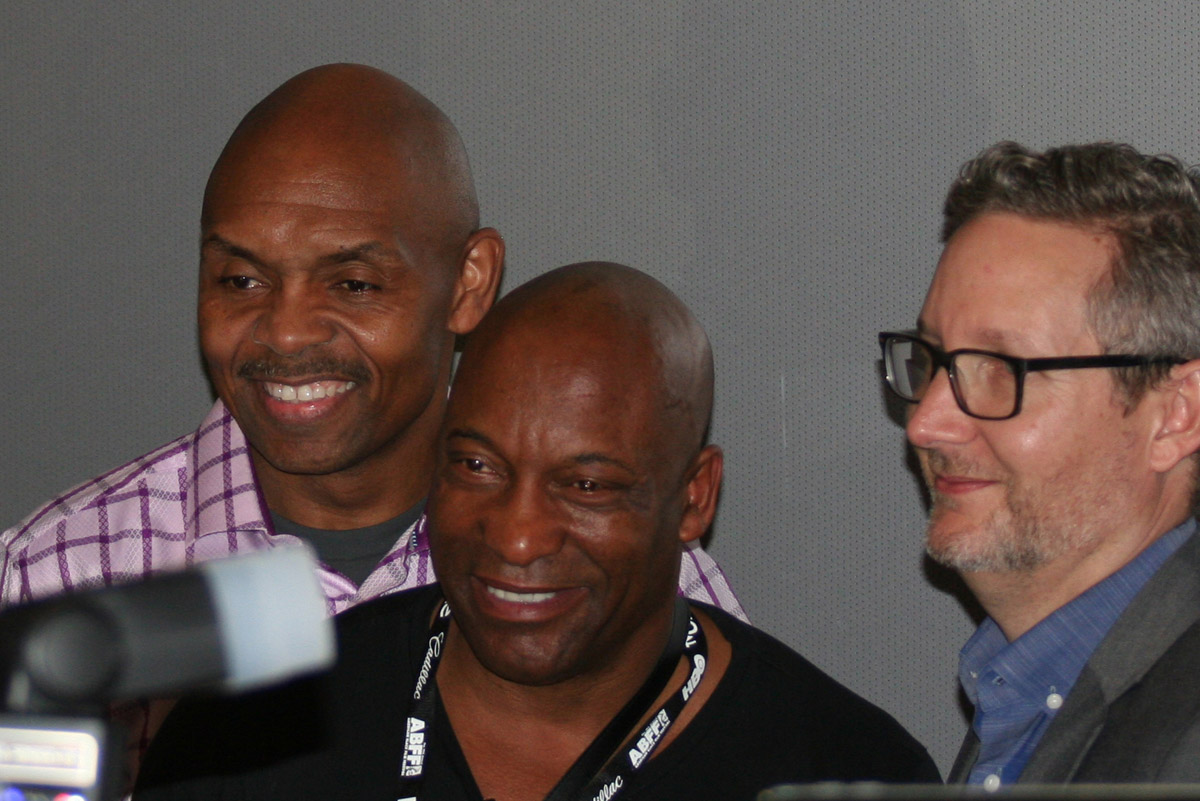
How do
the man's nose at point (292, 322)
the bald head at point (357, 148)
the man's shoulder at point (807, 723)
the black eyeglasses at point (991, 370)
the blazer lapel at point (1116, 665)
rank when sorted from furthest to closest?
the bald head at point (357, 148)
the man's nose at point (292, 322)
the man's shoulder at point (807, 723)
the black eyeglasses at point (991, 370)
the blazer lapel at point (1116, 665)

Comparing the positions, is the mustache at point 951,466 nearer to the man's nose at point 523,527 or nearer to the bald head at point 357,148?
the man's nose at point 523,527

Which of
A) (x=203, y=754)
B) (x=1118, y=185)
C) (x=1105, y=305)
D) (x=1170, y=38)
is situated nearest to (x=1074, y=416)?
(x=1105, y=305)

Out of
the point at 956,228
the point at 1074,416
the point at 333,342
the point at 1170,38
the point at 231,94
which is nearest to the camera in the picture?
the point at 1074,416

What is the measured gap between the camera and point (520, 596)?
1649 mm

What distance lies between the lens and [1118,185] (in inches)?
64.4

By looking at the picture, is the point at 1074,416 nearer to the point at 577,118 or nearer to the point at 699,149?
the point at 699,149

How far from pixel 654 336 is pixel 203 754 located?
802mm

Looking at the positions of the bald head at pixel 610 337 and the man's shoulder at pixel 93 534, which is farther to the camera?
the man's shoulder at pixel 93 534

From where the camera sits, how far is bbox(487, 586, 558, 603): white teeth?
5.41ft

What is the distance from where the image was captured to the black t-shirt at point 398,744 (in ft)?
5.38

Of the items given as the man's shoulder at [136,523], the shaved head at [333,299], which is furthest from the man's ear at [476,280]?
the man's shoulder at [136,523]

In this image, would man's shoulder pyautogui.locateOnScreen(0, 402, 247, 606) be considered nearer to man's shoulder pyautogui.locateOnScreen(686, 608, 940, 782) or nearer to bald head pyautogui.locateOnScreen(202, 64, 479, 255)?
bald head pyautogui.locateOnScreen(202, 64, 479, 255)

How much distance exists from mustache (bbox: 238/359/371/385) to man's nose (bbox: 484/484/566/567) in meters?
0.45

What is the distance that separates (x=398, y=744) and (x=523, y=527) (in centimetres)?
33
